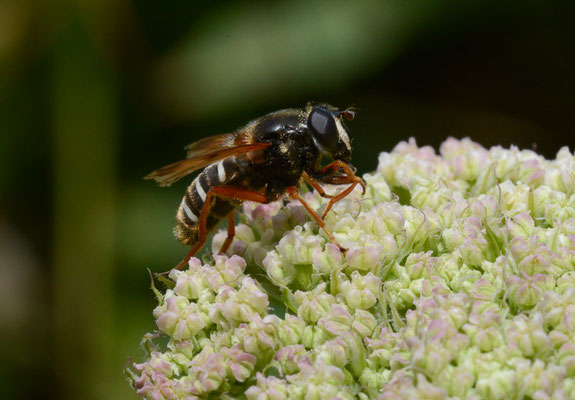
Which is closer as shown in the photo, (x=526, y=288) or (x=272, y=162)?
(x=526, y=288)

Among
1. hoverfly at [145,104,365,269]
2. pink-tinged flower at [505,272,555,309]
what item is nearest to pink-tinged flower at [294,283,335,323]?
hoverfly at [145,104,365,269]

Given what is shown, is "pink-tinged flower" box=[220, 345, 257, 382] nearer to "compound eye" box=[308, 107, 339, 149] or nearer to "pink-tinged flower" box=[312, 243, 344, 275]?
"pink-tinged flower" box=[312, 243, 344, 275]


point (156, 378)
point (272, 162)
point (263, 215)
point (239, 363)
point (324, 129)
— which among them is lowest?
point (156, 378)

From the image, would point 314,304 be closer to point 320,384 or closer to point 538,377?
point 320,384

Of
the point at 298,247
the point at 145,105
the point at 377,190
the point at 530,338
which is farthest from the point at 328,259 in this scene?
the point at 145,105

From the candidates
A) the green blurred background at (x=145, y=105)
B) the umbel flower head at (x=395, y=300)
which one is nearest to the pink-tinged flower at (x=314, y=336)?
the umbel flower head at (x=395, y=300)

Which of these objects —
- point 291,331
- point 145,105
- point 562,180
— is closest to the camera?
point 291,331
